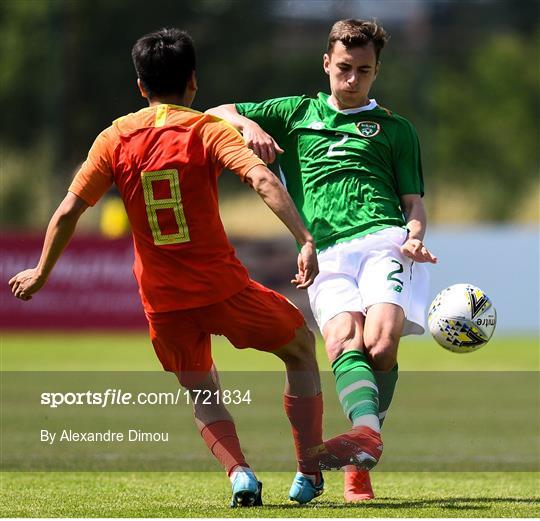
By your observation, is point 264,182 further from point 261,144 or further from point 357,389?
point 357,389

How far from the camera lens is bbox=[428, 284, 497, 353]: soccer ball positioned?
20.9 ft

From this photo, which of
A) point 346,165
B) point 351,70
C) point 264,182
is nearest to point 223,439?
point 264,182

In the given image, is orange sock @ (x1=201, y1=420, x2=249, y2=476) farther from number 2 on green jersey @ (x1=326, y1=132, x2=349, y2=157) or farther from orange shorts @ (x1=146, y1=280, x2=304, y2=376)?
number 2 on green jersey @ (x1=326, y1=132, x2=349, y2=157)

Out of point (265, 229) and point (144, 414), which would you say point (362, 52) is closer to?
point (144, 414)

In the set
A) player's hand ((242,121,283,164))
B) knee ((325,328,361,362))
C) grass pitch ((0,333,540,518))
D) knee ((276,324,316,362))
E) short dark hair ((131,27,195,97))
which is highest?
short dark hair ((131,27,195,97))

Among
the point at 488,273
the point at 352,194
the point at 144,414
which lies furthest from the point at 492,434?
the point at 488,273

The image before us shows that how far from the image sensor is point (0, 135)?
78.0ft

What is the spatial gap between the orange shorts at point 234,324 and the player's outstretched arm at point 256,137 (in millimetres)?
595

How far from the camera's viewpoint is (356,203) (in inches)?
250

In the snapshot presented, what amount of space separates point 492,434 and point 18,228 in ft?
44.5

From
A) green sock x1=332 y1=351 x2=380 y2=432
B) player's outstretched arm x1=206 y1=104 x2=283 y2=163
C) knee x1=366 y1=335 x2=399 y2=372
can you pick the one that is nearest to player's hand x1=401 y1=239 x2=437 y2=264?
knee x1=366 y1=335 x2=399 y2=372

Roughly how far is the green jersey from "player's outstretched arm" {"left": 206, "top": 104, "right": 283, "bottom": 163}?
0.23 meters

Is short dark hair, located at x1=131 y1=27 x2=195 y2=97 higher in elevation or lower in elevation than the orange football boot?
higher

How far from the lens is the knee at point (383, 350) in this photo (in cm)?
605
